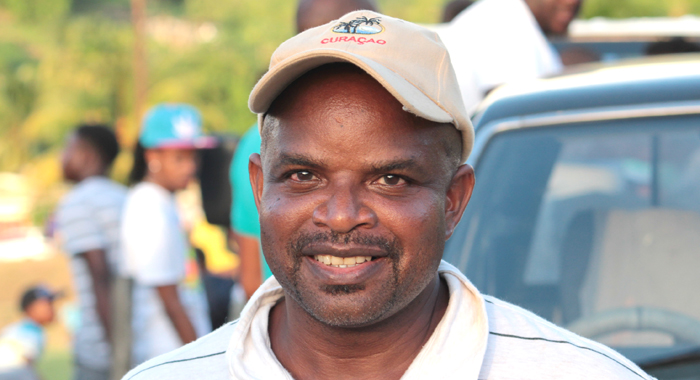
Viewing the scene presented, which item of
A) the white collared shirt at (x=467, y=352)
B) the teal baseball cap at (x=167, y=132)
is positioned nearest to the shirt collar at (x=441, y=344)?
the white collared shirt at (x=467, y=352)

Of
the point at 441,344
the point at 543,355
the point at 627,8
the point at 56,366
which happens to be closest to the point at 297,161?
the point at 441,344

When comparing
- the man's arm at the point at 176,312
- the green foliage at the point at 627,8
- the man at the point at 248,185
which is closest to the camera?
the man at the point at 248,185

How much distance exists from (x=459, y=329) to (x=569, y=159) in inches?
46.3

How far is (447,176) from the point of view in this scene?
4.95 feet

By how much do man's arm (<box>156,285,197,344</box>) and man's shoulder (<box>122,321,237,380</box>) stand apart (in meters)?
2.76

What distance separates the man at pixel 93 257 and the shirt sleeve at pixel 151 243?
Answer: 0.75 ft

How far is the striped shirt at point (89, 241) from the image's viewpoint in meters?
4.70

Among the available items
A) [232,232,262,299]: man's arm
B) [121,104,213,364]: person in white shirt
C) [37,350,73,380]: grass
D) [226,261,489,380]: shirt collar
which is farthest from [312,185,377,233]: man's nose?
[37,350,73,380]: grass

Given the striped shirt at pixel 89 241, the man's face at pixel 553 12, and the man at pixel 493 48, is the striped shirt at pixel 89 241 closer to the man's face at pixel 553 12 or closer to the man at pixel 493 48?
the man at pixel 493 48

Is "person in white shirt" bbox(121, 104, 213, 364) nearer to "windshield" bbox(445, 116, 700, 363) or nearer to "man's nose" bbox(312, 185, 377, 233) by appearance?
"windshield" bbox(445, 116, 700, 363)

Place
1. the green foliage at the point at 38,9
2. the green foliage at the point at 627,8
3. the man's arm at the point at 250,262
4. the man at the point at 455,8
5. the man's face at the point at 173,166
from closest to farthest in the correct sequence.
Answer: the man's arm at the point at 250,262 → the man's face at the point at 173,166 → the man at the point at 455,8 → the green foliage at the point at 627,8 → the green foliage at the point at 38,9

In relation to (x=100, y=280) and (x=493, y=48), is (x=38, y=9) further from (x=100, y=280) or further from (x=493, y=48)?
(x=493, y=48)

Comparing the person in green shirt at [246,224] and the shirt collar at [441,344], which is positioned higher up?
the shirt collar at [441,344]

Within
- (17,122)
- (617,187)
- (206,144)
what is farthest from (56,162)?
(617,187)
